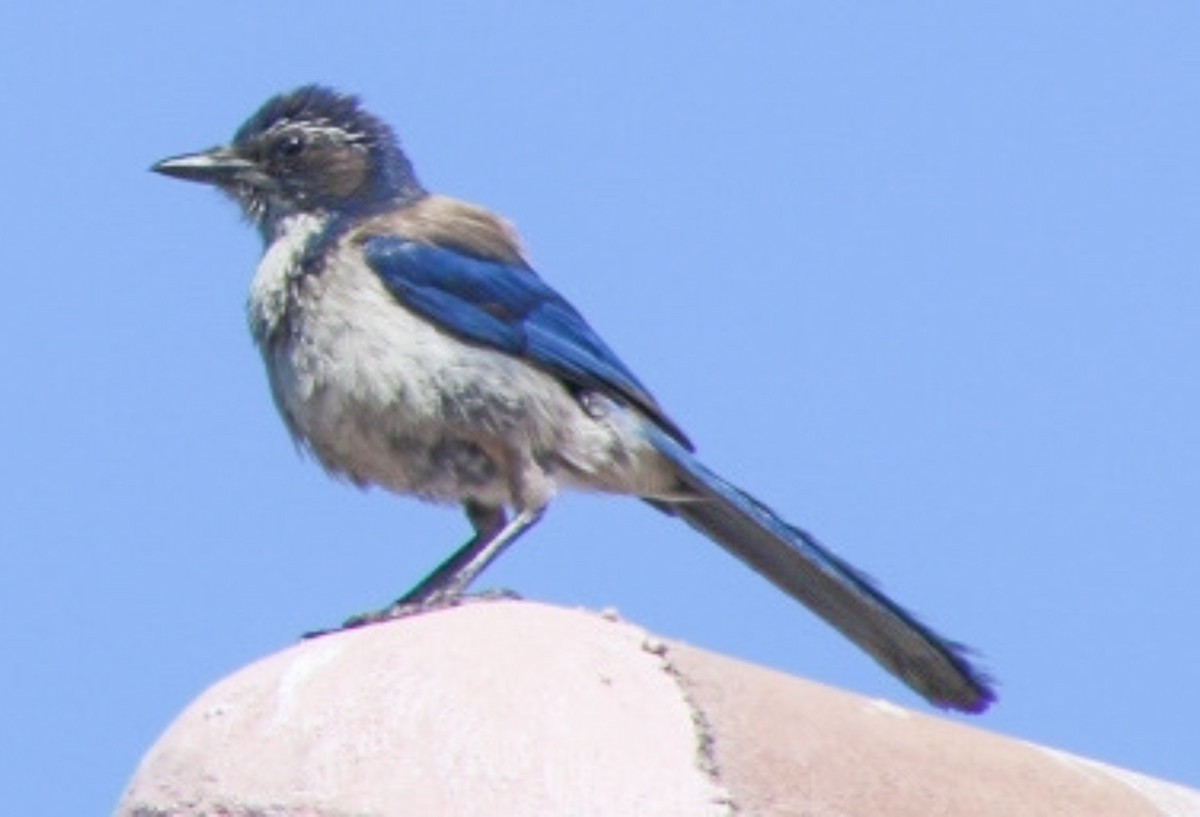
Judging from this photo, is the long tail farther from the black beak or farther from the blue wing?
the black beak

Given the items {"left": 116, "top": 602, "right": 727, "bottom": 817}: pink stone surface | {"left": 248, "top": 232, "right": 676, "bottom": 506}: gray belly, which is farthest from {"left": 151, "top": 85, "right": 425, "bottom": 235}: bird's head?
{"left": 116, "top": 602, "right": 727, "bottom": 817}: pink stone surface

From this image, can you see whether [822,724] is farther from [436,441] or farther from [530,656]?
[436,441]

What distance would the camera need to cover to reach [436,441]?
7.09m

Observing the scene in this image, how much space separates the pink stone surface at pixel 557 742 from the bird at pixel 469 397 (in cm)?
277

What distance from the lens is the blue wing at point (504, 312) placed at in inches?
288

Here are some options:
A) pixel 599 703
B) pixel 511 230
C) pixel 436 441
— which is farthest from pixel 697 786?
pixel 511 230

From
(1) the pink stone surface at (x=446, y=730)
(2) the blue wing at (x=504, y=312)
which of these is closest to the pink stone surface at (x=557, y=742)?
(1) the pink stone surface at (x=446, y=730)

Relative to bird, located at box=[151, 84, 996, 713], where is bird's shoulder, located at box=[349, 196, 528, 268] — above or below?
above

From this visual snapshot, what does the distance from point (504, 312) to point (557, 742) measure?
3.92 meters

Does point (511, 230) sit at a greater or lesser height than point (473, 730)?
greater

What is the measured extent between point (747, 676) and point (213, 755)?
0.67m

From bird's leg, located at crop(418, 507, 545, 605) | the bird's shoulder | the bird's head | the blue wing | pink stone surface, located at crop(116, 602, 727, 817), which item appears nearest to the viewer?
pink stone surface, located at crop(116, 602, 727, 817)

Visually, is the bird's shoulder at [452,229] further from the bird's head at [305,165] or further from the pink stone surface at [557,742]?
the pink stone surface at [557,742]

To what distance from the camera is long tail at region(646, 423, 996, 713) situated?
6121 millimetres
